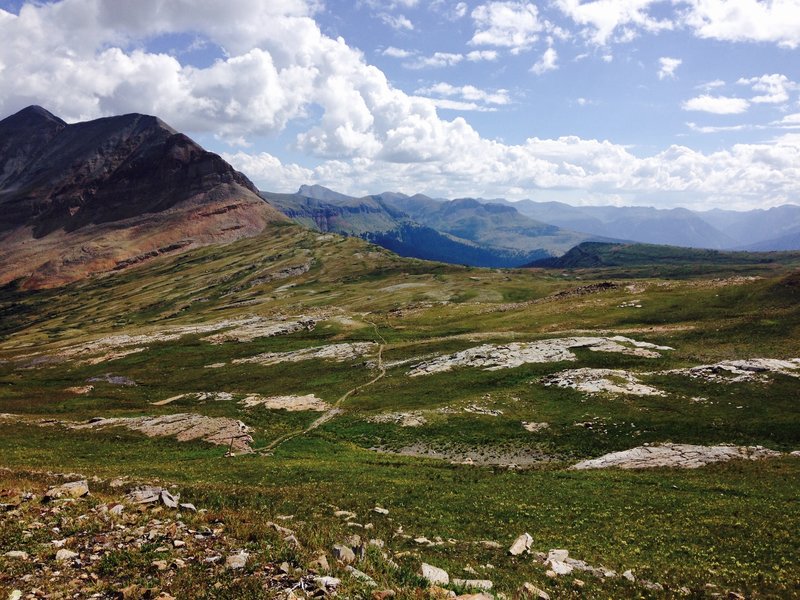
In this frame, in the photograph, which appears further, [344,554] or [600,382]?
[600,382]

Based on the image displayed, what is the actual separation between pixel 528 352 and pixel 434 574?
58006mm

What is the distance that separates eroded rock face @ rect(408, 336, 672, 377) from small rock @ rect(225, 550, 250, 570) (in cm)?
5507

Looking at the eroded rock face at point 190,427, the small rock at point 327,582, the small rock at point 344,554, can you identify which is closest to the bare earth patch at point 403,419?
the eroded rock face at point 190,427

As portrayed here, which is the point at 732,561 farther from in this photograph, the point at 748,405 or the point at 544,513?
the point at 748,405

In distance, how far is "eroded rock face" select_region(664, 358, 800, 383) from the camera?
51469 millimetres

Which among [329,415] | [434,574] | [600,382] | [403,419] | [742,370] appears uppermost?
[742,370]

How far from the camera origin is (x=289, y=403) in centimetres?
6425

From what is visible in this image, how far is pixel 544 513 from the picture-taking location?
27.5 meters

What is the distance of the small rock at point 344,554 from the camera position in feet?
53.8

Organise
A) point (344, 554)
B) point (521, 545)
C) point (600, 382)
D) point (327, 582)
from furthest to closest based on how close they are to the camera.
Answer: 1. point (600, 382)
2. point (521, 545)
3. point (344, 554)
4. point (327, 582)

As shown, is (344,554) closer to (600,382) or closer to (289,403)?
(600,382)

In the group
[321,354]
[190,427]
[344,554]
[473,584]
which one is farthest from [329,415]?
[473,584]

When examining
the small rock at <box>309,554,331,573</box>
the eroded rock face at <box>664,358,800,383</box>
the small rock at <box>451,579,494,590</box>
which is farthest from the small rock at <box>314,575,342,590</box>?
the eroded rock face at <box>664,358,800,383</box>

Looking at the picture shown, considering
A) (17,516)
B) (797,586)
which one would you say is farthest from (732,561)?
(17,516)
